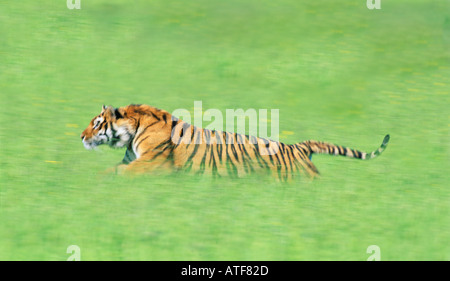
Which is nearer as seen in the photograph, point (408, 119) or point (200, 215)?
point (200, 215)

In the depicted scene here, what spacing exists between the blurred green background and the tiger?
0.75ft

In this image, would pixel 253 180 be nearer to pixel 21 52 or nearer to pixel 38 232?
pixel 38 232

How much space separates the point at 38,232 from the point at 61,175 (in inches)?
56.5

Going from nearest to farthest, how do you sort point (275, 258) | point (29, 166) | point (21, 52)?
point (275, 258) < point (29, 166) < point (21, 52)

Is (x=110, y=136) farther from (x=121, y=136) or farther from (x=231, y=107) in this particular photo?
(x=231, y=107)

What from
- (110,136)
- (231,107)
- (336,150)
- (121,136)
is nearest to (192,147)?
(121,136)

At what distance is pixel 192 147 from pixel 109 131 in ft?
4.03

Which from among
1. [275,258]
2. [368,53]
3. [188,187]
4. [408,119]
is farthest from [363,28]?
[275,258]

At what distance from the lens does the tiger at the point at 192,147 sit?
9570 mm

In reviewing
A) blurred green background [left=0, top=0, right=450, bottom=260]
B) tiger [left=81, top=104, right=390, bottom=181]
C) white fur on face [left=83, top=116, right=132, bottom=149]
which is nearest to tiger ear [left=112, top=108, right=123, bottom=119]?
tiger [left=81, top=104, right=390, bottom=181]

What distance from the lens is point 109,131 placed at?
995 centimetres

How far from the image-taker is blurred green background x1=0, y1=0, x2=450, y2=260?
8141mm

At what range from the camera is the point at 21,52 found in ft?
46.7

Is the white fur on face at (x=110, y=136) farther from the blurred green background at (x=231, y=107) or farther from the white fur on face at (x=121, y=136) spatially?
the blurred green background at (x=231, y=107)
